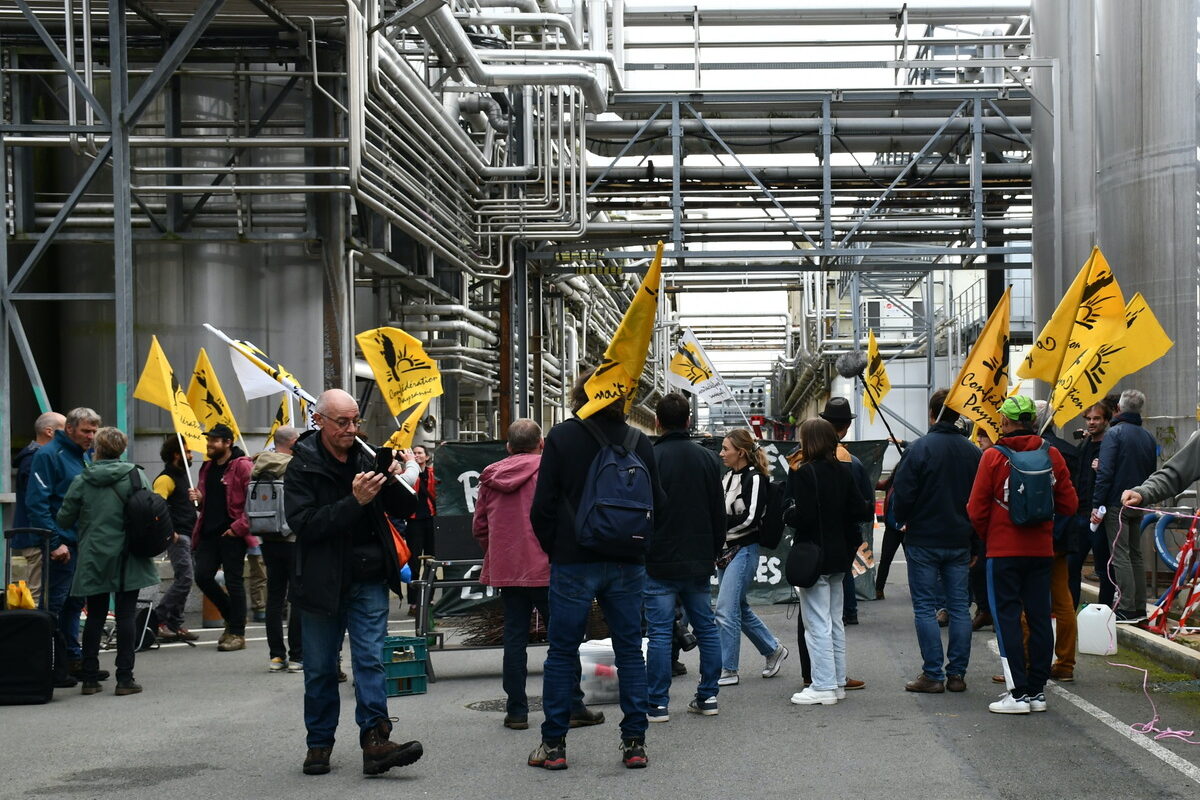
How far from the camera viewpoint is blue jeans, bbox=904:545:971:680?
891 centimetres

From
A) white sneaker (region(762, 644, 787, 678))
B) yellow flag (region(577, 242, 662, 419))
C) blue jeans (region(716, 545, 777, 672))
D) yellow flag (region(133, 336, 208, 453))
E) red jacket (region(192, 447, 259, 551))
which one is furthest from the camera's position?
yellow flag (region(133, 336, 208, 453))

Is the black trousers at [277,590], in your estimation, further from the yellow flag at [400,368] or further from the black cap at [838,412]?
the black cap at [838,412]

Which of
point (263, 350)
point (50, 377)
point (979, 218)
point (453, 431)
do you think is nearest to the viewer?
point (263, 350)

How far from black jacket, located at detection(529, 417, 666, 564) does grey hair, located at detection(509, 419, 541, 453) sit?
148 cm

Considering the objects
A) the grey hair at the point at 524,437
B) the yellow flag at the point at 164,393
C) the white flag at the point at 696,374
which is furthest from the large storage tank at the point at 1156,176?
the yellow flag at the point at 164,393

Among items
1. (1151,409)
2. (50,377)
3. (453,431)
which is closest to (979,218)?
(1151,409)

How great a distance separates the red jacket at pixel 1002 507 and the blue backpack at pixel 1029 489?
5 centimetres

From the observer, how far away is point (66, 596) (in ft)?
33.4

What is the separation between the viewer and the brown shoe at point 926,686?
8.95 meters

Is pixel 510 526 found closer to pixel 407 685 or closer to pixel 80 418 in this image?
pixel 407 685

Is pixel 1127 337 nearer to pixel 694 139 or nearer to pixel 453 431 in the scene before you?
pixel 694 139

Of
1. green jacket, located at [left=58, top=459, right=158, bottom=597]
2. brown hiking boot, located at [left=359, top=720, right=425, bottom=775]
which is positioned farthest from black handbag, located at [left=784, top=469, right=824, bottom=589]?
green jacket, located at [left=58, top=459, right=158, bottom=597]

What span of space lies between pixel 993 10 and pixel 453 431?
961cm

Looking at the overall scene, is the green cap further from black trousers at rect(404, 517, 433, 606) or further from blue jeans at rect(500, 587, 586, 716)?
black trousers at rect(404, 517, 433, 606)
